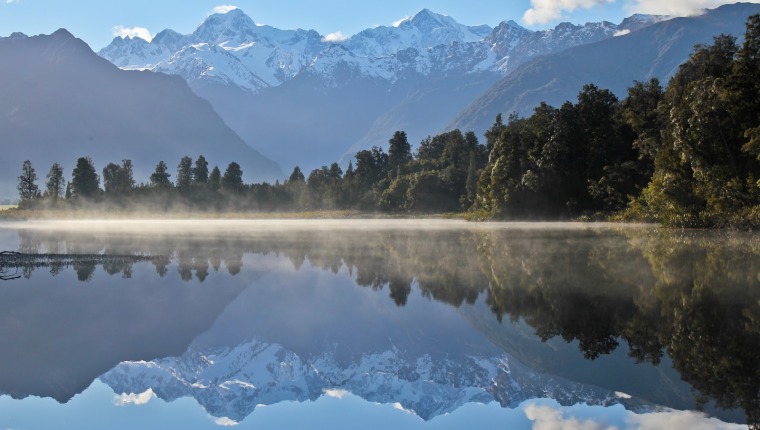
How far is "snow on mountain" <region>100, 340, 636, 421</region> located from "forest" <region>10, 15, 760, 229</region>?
145 ft

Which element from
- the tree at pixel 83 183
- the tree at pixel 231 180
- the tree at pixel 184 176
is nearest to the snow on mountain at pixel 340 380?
the tree at pixel 83 183

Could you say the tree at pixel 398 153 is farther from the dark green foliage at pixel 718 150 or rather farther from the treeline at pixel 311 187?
the dark green foliage at pixel 718 150

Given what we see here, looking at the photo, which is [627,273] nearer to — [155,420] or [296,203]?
[155,420]

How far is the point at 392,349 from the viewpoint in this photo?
15711 mm

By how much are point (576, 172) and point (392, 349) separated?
8000 cm

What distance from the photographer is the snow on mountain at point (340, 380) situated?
1212cm

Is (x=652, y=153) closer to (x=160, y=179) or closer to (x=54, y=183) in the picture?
(x=160, y=179)

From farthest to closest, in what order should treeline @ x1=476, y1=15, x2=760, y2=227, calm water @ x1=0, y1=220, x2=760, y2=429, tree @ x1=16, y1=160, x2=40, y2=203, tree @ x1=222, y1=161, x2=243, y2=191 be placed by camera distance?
1. tree @ x1=222, y1=161, x2=243, y2=191
2. tree @ x1=16, y1=160, x2=40, y2=203
3. treeline @ x1=476, y1=15, x2=760, y2=227
4. calm water @ x1=0, y1=220, x2=760, y2=429

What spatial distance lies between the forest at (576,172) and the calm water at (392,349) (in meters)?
30.8

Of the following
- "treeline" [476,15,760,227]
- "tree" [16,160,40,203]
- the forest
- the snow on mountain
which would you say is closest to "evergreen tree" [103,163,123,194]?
the forest

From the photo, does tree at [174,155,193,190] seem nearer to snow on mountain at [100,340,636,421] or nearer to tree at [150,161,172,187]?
tree at [150,161,172,187]

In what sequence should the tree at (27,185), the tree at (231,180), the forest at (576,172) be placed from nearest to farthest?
the forest at (576,172) < the tree at (27,185) < the tree at (231,180)

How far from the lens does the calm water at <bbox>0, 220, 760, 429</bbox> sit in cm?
1132

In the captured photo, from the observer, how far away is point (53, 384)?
12.7 m
